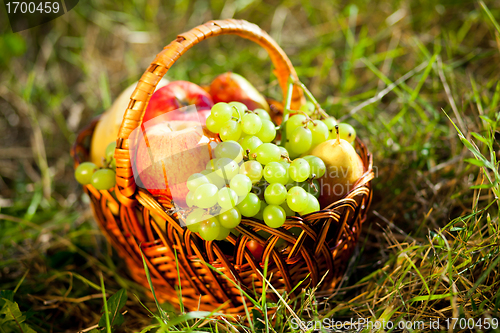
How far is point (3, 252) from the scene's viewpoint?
1.04 meters

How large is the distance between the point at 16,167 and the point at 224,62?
3.65ft

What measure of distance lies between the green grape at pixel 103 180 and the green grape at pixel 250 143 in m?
0.32

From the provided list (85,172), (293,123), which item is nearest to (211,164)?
(293,123)

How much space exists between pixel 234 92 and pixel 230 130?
1.12 feet

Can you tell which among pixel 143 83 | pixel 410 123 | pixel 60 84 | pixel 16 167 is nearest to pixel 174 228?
pixel 143 83

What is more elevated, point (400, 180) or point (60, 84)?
point (60, 84)

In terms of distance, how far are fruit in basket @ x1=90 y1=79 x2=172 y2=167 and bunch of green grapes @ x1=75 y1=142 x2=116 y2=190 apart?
6.0 inches

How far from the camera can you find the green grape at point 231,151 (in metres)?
0.68

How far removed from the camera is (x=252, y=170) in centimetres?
67

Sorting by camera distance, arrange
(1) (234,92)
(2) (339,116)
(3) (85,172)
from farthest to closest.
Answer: (2) (339,116)
(1) (234,92)
(3) (85,172)

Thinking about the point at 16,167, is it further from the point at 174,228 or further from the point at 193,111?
the point at 174,228

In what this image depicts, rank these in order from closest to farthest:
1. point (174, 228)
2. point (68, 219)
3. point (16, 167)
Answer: point (174, 228), point (68, 219), point (16, 167)

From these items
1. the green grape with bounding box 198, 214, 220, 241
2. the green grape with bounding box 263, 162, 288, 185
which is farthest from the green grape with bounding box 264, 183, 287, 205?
the green grape with bounding box 198, 214, 220, 241

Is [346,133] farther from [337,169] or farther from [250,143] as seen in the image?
[250,143]
